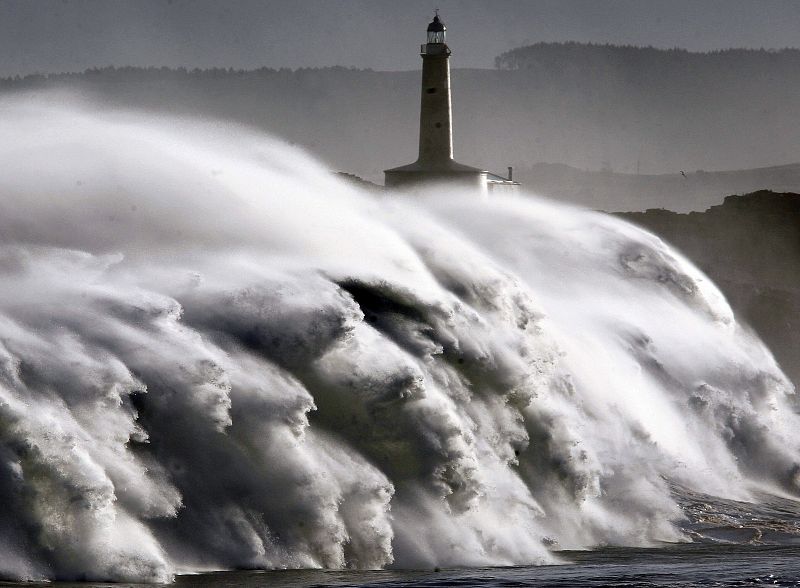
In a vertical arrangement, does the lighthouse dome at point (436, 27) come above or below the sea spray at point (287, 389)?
above

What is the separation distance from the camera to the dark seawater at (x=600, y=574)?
18641mm

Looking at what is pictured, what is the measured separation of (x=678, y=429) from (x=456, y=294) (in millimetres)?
7017

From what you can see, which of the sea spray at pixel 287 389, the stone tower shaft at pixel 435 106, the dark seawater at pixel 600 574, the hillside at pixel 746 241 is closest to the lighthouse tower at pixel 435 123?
the stone tower shaft at pixel 435 106

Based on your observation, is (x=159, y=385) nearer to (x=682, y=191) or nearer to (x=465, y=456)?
(x=465, y=456)

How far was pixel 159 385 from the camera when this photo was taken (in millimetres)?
19672

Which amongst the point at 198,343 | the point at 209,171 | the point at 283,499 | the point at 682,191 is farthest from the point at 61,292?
the point at 682,191

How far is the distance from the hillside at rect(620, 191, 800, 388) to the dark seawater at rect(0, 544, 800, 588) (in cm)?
4687

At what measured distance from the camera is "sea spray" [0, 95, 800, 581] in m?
18.8

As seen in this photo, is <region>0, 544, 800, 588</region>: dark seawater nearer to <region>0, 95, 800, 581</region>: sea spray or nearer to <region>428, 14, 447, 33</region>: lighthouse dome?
<region>0, 95, 800, 581</region>: sea spray

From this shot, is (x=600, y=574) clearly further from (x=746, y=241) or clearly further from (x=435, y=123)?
(x=746, y=241)

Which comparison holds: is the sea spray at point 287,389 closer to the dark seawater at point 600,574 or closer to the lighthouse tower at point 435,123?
the dark seawater at point 600,574

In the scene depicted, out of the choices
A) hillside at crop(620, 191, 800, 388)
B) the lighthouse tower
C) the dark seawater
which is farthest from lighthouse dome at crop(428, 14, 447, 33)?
the dark seawater

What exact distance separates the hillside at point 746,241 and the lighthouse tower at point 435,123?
14603 millimetres

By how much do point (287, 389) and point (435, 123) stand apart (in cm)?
3989
